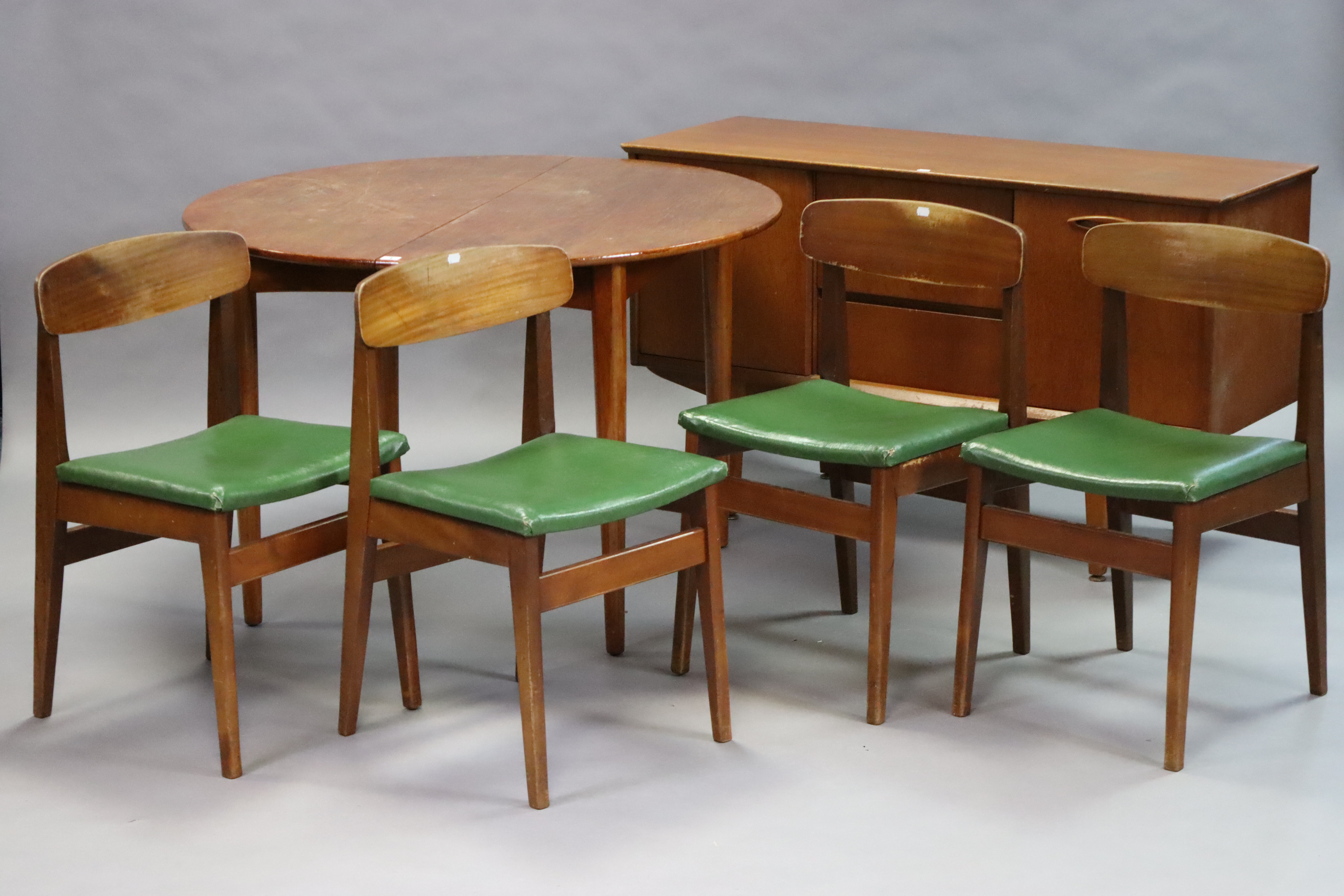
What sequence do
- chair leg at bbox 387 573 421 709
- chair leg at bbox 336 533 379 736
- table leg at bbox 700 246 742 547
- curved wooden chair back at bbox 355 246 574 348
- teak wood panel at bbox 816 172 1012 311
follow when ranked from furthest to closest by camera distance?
teak wood panel at bbox 816 172 1012 311
table leg at bbox 700 246 742 547
chair leg at bbox 387 573 421 709
chair leg at bbox 336 533 379 736
curved wooden chair back at bbox 355 246 574 348

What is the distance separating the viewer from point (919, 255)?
383 centimetres

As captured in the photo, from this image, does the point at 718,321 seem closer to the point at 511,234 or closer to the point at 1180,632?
the point at 511,234

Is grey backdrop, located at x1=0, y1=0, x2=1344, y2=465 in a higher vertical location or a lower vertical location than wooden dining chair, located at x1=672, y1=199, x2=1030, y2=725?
higher

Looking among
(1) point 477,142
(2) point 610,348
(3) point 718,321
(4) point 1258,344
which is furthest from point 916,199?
(1) point 477,142

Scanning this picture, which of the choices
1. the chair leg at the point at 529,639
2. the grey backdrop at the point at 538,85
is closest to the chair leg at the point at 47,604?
the chair leg at the point at 529,639

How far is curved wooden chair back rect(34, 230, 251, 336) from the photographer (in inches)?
133

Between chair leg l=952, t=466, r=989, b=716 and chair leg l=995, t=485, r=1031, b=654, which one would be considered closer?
chair leg l=952, t=466, r=989, b=716

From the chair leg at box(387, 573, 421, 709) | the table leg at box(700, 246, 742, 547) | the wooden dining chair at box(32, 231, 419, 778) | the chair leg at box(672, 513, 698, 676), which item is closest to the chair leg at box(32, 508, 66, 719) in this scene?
the wooden dining chair at box(32, 231, 419, 778)

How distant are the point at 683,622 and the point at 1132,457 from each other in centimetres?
98

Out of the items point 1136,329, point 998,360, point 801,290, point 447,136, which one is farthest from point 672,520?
point 447,136

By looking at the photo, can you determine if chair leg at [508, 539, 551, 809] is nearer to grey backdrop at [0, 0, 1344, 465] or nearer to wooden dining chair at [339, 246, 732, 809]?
wooden dining chair at [339, 246, 732, 809]

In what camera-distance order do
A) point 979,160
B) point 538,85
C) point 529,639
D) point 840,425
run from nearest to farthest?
1. point 529,639
2. point 840,425
3. point 979,160
4. point 538,85

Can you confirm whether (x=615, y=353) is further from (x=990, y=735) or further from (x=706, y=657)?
(x=990, y=735)

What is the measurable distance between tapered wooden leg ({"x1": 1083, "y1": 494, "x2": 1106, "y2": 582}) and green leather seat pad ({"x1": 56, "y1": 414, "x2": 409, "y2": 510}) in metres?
1.69
